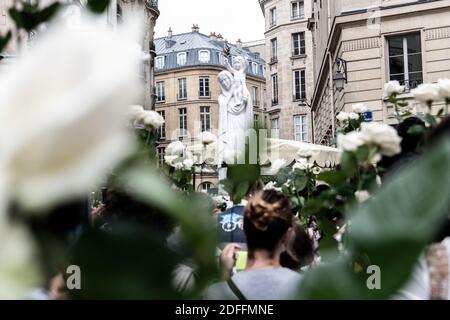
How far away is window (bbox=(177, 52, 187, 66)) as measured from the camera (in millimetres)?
58344

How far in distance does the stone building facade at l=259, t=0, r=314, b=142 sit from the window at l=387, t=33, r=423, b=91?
26319 millimetres

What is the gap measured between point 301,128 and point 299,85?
285 centimetres

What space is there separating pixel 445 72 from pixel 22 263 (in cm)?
1534

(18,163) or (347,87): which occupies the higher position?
(347,87)

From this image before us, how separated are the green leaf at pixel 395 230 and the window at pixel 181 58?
193ft

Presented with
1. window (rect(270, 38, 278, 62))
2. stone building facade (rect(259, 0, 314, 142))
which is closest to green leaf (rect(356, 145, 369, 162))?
stone building facade (rect(259, 0, 314, 142))

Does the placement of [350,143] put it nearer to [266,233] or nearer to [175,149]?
[266,233]

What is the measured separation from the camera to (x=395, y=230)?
31 cm

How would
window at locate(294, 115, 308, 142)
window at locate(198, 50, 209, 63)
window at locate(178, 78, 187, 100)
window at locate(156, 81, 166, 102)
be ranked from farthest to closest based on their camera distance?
window at locate(198, 50, 209, 63)
window at locate(156, 81, 166, 102)
window at locate(178, 78, 187, 100)
window at locate(294, 115, 308, 142)

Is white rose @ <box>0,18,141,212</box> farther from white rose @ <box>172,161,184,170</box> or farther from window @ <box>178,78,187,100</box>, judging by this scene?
window @ <box>178,78,187,100</box>

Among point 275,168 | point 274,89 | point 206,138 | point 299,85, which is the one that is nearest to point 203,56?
point 274,89
